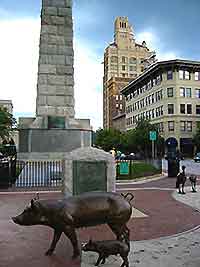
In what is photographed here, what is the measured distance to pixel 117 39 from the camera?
139000 millimetres

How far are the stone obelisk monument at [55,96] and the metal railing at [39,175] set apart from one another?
1366 mm

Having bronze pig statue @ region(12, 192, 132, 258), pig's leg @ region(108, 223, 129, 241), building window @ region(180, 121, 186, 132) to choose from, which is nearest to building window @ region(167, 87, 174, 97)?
building window @ region(180, 121, 186, 132)

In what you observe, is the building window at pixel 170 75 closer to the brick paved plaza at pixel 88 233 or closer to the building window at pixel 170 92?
the building window at pixel 170 92

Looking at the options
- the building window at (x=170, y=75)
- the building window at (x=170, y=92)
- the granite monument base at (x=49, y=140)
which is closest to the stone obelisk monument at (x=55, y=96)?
the granite monument base at (x=49, y=140)

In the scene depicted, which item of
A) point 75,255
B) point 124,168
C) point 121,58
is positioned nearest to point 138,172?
point 124,168

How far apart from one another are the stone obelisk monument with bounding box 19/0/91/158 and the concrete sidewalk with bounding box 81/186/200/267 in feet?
48.4

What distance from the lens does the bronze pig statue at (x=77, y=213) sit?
18.5 ft

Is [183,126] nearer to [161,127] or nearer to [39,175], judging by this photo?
[161,127]

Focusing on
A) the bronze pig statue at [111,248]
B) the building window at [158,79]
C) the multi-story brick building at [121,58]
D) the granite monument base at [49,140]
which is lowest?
the bronze pig statue at [111,248]

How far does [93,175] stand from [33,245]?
332 cm

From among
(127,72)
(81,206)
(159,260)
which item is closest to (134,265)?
(159,260)

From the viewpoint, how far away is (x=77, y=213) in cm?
579

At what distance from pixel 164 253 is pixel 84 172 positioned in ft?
13.3

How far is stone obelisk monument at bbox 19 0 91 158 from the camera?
72.1 feet
